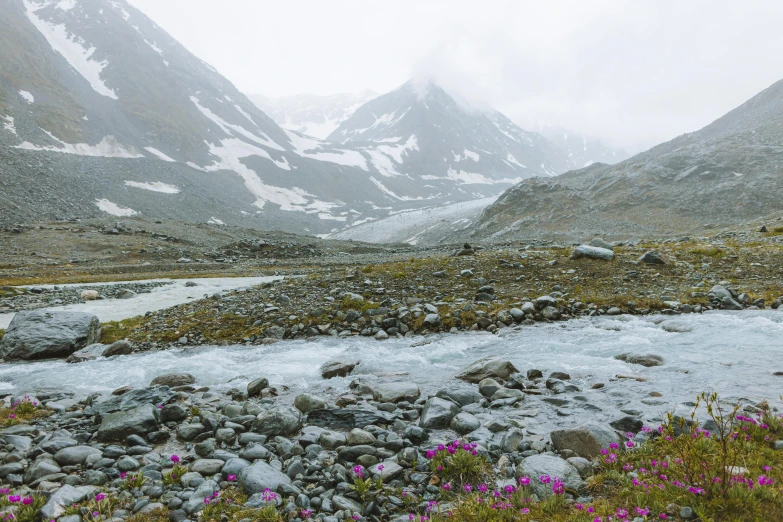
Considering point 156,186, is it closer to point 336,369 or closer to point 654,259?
point 336,369

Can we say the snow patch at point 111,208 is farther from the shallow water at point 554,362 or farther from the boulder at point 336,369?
the boulder at point 336,369

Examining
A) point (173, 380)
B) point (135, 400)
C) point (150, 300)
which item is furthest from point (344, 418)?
point (150, 300)

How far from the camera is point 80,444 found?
7180 millimetres

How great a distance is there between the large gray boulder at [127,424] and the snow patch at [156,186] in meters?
135

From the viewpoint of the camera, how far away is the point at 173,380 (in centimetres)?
1144

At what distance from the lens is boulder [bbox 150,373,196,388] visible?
1132 cm

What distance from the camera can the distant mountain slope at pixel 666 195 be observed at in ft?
214

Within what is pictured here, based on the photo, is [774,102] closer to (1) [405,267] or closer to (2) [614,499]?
(1) [405,267]

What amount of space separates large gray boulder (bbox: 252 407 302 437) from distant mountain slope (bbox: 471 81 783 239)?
65.1 meters

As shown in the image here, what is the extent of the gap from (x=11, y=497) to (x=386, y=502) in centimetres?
482

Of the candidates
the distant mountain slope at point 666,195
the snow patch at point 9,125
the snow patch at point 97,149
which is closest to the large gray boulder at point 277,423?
the distant mountain slope at point 666,195

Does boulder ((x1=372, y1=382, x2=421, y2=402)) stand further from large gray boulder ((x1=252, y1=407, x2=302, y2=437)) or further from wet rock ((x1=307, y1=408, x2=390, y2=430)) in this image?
large gray boulder ((x1=252, y1=407, x2=302, y2=437))

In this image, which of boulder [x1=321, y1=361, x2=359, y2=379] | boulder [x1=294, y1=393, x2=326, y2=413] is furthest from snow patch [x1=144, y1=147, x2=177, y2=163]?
boulder [x1=294, y1=393, x2=326, y2=413]

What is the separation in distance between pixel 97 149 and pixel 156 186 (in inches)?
1052
